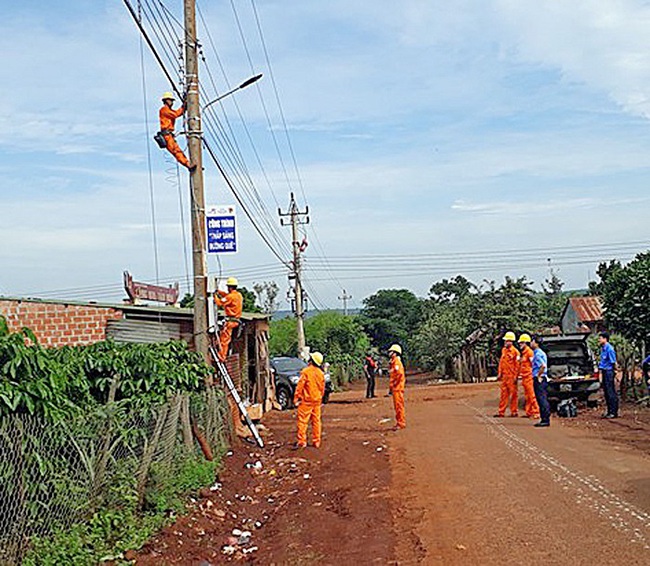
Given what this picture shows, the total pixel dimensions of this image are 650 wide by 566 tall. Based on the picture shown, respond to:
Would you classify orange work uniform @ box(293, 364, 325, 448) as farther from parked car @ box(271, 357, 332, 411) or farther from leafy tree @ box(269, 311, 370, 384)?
leafy tree @ box(269, 311, 370, 384)

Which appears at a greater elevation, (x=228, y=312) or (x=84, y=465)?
(x=228, y=312)

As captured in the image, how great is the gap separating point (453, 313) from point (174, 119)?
131 feet

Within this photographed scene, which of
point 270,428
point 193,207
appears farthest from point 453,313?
point 193,207

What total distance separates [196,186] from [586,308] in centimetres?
4340

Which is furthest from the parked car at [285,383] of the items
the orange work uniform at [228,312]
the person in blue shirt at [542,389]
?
the person in blue shirt at [542,389]

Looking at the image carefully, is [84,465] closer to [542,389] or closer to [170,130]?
[170,130]

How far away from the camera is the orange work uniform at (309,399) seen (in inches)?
604

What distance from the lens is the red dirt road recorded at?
778 centimetres

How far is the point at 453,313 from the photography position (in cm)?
5297

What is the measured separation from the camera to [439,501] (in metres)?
9.73

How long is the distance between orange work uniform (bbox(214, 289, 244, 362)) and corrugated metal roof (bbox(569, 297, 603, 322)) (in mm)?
38580

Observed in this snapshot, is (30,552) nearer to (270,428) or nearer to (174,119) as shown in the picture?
(174,119)

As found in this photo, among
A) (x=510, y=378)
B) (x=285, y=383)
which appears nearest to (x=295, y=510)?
(x=510, y=378)

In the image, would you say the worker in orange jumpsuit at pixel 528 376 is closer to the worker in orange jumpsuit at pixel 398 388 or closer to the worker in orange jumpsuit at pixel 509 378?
the worker in orange jumpsuit at pixel 509 378
